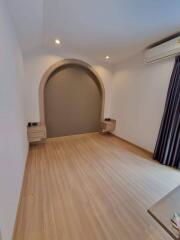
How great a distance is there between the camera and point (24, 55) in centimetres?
264

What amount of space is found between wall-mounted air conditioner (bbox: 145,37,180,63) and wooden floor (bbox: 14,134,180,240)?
221cm

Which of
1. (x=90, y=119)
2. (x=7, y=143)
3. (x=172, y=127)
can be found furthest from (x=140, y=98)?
(x=7, y=143)

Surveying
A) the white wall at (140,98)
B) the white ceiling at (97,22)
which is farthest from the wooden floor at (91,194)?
the white ceiling at (97,22)

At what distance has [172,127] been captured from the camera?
7.20 feet

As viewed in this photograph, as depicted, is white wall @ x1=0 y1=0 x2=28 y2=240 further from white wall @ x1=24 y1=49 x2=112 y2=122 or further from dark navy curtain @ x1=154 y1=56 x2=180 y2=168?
dark navy curtain @ x1=154 y1=56 x2=180 y2=168

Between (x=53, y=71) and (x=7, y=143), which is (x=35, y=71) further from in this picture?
(x=7, y=143)

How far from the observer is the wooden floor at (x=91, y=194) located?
112cm

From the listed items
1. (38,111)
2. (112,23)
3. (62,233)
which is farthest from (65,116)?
(62,233)

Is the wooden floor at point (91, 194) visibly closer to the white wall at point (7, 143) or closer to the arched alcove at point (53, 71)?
the white wall at point (7, 143)

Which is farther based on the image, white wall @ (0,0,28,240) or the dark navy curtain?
the dark navy curtain

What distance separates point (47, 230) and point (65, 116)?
2650 mm

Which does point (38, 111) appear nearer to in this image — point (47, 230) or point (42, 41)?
point (42, 41)

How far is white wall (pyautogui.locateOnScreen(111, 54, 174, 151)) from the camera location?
247cm

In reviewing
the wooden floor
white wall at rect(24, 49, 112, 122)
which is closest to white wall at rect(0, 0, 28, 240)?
the wooden floor
